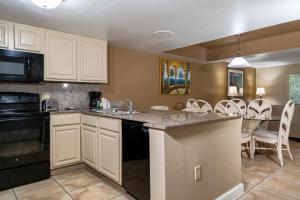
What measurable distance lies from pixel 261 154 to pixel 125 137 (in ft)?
9.72

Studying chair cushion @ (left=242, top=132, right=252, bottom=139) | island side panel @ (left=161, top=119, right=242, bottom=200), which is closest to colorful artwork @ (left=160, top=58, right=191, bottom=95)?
chair cushion @ (left=242, top=132, right=252, bottom=139)

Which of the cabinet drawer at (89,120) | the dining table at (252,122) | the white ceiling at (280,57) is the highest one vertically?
the white ceiling at (280,57)

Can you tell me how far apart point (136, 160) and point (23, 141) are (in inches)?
62.2

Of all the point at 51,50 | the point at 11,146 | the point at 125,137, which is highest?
the point at 51,50

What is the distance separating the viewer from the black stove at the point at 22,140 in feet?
7.66

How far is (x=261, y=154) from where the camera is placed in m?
3.71

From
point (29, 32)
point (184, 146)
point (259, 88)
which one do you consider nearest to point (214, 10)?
point (184, 146)

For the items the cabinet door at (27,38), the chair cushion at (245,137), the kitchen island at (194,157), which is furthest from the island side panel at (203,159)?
the cabinet door at (27,38)

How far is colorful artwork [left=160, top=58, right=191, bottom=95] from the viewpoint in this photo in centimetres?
459

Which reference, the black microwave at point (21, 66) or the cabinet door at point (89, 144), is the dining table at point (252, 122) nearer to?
the cabinet door at point (89, 144)

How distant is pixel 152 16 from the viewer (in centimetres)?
244

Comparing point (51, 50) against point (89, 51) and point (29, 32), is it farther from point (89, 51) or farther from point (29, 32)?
point (89, 51)

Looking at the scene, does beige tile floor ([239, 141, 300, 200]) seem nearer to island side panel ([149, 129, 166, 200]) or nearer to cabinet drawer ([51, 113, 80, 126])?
island side panel ([149, 129, 166, 200])

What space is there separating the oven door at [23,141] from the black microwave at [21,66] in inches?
22.0
